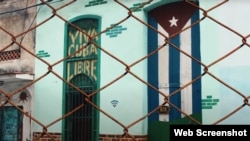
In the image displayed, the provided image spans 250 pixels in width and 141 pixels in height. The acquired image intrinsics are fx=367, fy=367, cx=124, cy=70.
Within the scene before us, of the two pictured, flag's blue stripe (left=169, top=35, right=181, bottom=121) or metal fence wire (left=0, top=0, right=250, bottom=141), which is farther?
metal fence wire (left=0, top=0, right=250, bottom=141)

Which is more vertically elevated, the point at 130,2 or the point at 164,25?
the point at 130,2

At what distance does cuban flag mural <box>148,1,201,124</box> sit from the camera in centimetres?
628

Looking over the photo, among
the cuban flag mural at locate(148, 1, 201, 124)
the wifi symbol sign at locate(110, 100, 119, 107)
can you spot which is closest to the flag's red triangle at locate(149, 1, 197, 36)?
the cuban flag mural at locate(148, 1, 201, 124)

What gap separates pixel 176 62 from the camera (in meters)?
6.47

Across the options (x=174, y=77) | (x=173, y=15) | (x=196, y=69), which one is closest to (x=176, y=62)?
(x=174, y=77)

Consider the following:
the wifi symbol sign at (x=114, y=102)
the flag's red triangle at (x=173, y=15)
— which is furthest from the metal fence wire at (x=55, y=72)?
the flag's red triangle at (x=173, y=15)

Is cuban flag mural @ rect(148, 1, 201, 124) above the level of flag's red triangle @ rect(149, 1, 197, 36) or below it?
below

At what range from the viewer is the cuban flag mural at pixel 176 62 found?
20.6ft

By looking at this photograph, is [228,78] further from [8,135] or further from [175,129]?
[8,135]

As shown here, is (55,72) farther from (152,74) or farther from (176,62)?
(176,62)

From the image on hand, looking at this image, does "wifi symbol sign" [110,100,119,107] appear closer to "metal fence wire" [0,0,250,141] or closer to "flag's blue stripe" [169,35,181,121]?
"metal fence wire" [0,0,250,141]

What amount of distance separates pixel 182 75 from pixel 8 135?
4582 mm

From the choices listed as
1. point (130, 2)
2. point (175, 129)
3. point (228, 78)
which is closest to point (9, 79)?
point (130, 2)

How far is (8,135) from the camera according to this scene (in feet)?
28.2
